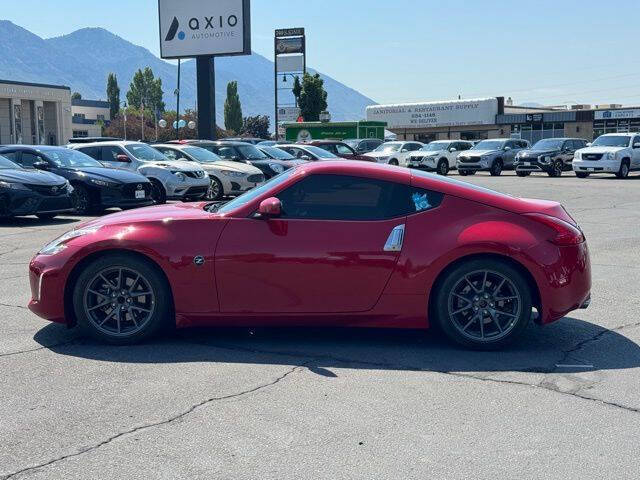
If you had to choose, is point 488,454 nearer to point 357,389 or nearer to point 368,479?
point 368,479

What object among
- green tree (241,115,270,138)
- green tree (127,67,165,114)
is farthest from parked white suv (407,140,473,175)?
green tree (127,67,165,114)

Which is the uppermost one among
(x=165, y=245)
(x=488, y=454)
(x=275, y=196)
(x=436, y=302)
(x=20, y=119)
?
(x=20, y=119)

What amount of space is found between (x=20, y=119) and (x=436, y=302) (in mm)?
55231

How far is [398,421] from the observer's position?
4.27 m

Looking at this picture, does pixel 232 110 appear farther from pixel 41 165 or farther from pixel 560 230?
pixel 560 230

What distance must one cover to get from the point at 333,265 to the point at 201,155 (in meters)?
15.4

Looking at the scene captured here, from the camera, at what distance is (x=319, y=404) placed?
4.53m

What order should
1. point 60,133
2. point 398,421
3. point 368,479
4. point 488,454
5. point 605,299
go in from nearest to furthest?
point 368,479 → point 488,454 → point 398,421 → point 605,299 → point 60,133

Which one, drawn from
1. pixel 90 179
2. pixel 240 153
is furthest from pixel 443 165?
pixel 90 179

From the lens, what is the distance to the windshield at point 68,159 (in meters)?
15.8

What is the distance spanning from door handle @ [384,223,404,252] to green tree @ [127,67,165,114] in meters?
136

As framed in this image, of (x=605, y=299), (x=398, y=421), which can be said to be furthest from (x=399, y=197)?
(x=605, y=299)

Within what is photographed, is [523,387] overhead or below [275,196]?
below

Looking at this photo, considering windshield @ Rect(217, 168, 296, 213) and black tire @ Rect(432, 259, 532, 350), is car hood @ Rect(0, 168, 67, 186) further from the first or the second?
black tire @ Rect(432, 259, 532, 350)
